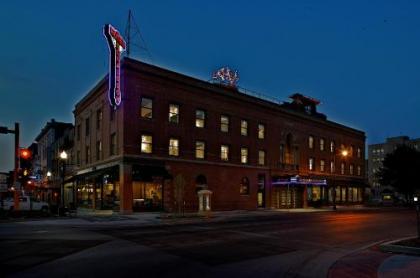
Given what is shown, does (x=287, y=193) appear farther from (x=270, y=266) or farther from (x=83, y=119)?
(x=270, y=266)

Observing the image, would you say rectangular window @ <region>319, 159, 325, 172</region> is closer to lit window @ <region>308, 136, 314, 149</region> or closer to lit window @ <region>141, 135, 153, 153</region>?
lit window @ <region>308, 136, 314, 149</region>

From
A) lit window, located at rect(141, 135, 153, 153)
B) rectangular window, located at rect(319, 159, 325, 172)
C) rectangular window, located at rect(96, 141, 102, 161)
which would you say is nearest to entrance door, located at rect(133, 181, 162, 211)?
lit window, located at rect(141, 135, 153, 153)

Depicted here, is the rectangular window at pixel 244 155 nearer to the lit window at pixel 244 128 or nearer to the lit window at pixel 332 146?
the lit window at pixel 244 128

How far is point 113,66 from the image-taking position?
112 ft

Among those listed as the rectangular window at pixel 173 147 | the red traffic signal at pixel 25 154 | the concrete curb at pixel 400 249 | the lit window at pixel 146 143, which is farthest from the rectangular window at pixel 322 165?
the concrete curb at pixel 400 249

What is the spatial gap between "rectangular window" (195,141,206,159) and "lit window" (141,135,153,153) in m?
5.63

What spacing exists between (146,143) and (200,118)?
284 inches

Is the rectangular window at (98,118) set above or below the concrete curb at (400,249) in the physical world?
above

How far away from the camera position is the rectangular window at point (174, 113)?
128 ft

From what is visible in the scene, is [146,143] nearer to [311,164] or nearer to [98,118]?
[98,118]

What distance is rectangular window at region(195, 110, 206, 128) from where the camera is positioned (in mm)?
41375

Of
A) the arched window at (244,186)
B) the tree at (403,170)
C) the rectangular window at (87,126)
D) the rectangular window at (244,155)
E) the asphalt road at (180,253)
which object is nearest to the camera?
the asphalt road at (180,253)

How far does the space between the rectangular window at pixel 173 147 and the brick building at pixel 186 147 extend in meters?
0.04

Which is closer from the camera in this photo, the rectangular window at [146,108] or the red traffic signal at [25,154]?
the red traffic signal at [25,154]
